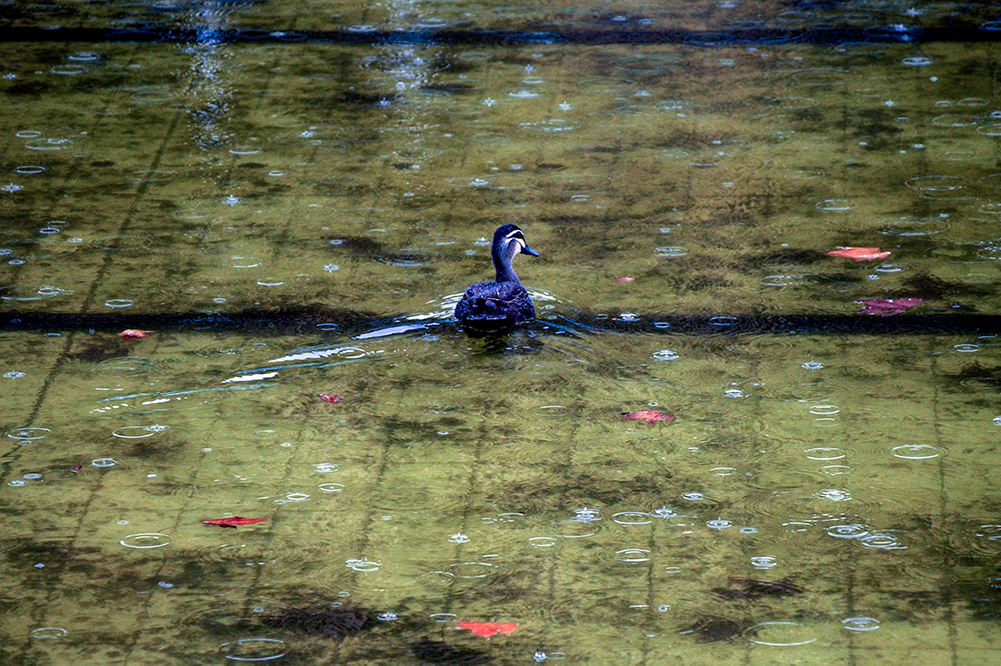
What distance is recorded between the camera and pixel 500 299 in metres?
5.29

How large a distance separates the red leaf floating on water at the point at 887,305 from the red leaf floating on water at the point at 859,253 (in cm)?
39

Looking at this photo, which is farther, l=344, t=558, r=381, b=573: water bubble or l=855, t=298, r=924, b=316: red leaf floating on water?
l=855, t=298, r=924, b=316: red leaf floating on water

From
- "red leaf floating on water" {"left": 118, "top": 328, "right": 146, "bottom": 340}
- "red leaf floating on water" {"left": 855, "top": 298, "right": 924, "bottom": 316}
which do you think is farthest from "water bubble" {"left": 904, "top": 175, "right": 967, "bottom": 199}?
"red leaf floating on water" {"left": 118, "top": 328, "right": 146, "bottom": 340}

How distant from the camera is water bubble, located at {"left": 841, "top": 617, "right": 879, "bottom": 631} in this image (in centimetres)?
373

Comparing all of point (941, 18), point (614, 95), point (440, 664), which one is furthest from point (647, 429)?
point (941, 18)

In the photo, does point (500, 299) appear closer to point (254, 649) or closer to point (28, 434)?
point (28, 434)

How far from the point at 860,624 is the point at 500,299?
2104 mm

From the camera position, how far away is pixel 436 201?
21.3ft

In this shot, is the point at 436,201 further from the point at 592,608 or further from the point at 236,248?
the point at 592,608

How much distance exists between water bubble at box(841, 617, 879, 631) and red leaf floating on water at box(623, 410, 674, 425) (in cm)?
120

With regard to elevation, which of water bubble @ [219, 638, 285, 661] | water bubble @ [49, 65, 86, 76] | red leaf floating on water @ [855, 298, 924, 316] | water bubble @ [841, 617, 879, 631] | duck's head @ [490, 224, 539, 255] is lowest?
water bubble @ [219, 638, 285, 661]

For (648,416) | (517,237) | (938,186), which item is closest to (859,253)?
(938,186)

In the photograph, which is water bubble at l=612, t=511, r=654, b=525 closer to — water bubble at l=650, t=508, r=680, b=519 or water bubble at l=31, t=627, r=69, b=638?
water bubble at l=650, t=508, r=680, b=519

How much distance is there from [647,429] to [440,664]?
143 cm
